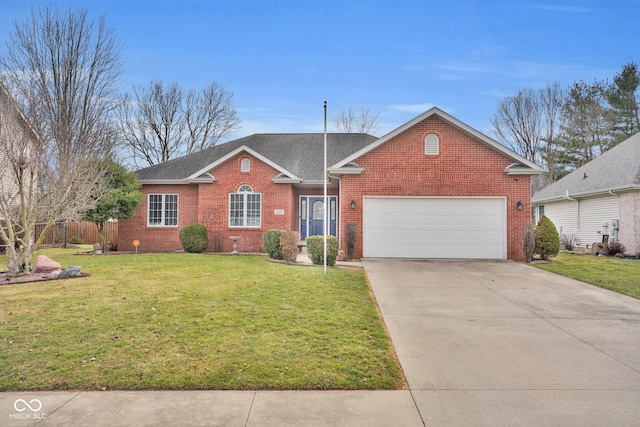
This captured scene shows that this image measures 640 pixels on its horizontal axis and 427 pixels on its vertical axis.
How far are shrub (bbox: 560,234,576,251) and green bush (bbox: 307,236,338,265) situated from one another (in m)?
14.6

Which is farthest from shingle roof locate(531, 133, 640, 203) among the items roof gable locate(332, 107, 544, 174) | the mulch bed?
the mulch bed

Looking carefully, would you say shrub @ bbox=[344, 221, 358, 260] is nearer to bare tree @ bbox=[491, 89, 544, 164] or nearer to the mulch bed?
the mulch bed

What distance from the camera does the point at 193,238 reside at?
1596 cm

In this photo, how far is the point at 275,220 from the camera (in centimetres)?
1670

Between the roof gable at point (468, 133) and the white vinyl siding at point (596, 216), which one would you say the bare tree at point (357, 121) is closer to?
the white vinyl siding at point (596, 216)

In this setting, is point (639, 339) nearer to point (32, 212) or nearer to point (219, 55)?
point (32, 212)

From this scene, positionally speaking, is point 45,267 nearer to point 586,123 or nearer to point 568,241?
point 568,241

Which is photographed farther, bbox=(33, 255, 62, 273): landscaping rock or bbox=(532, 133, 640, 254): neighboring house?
bbox=(532, 133, 640, 254): neighboring house

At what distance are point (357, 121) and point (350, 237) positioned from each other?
2183 cm

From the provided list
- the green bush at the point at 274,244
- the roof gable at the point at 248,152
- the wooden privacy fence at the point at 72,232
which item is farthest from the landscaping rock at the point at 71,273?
the wooden privacy fence at the point at 72,232

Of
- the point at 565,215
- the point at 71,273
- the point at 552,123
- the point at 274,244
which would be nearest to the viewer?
the point at 71,273

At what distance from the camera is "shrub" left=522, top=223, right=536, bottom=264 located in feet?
43.3

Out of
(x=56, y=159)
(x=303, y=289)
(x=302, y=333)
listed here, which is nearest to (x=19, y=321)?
(x=302, y=333)

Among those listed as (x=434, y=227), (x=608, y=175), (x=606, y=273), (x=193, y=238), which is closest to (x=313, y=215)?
(x=193, y=238)
